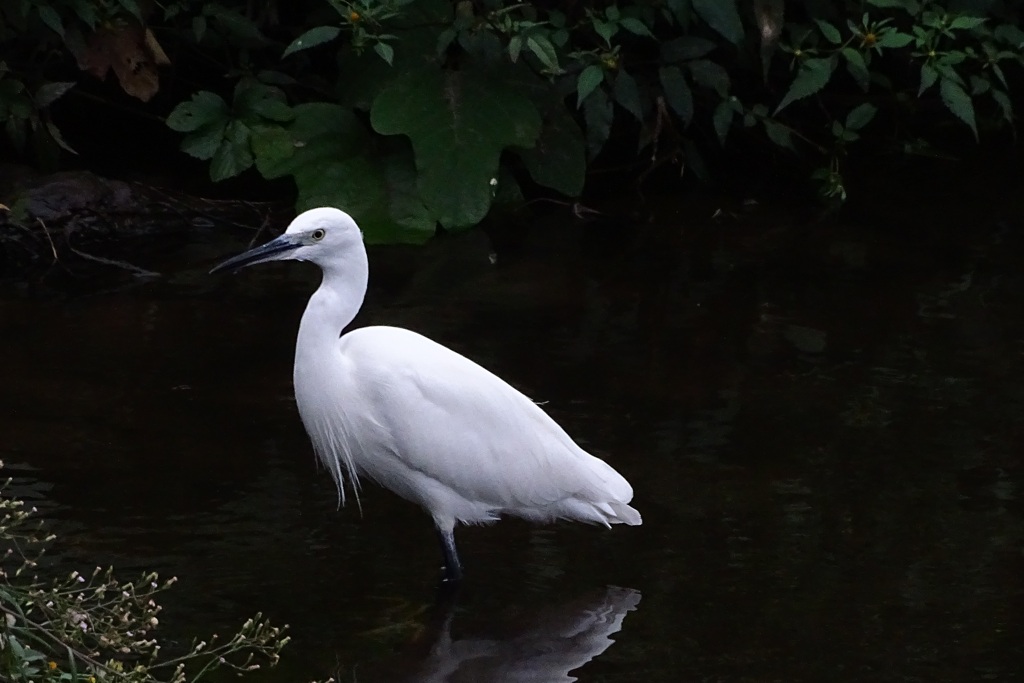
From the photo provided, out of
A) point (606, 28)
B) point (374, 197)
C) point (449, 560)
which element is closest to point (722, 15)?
point (606, 28)

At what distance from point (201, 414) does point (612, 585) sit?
1586 mm

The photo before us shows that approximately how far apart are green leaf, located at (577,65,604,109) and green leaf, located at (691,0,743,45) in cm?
57

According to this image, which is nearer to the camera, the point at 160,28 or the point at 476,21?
the point at 476,21

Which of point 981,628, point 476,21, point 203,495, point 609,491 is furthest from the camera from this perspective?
point 476,21

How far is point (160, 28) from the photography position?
6.73m

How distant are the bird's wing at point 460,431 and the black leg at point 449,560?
0.46 feet

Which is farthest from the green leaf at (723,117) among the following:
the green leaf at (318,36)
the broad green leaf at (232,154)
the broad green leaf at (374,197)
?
the broad green leaf at (232,154)

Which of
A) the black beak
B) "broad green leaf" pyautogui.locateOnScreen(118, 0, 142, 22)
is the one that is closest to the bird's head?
the black beak

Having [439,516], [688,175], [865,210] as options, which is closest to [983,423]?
[439,516]

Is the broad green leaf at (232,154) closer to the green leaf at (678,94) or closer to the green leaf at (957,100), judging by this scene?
the green leaf at (678,94)

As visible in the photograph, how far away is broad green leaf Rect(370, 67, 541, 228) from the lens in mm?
6270

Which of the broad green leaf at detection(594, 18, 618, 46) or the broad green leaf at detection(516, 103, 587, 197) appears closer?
the broad green leaf at detection(594, 18, 618, 46)

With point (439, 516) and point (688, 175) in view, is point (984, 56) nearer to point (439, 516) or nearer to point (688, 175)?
point (688, 175)

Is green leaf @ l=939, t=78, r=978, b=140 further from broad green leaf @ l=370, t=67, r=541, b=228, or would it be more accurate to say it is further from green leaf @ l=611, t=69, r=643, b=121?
broad green leaf @ l=370, t=67, r=541, b=228
